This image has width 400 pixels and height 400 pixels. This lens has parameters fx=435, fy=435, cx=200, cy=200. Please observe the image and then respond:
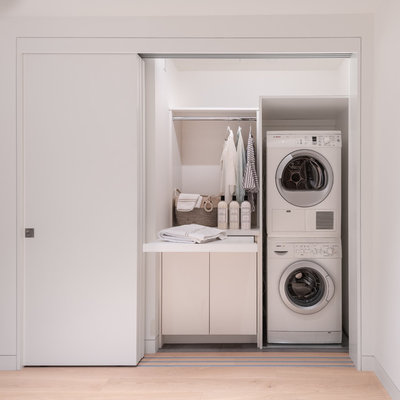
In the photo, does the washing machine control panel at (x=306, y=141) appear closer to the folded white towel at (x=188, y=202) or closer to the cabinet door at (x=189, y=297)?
the folded white towel at (x=188, y=202)

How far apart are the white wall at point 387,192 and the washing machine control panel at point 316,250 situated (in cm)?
57

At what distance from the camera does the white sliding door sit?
9.78 ft

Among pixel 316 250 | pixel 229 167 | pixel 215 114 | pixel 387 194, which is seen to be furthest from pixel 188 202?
pixel 387 194

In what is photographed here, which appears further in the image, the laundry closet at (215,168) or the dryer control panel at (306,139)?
the dryer control panel at (306,139)

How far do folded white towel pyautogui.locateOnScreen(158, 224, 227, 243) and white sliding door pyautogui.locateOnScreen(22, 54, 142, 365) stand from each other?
22cm

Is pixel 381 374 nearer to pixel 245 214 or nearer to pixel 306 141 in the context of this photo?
pixel 245 214

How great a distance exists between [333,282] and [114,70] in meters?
2.31

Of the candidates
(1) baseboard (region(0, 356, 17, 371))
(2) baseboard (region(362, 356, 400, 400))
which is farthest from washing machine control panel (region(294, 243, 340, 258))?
(1) baseboard (region(0, 356, 17, 371))

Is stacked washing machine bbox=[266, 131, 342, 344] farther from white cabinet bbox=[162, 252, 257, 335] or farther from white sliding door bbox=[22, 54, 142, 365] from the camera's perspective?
white sliding door bbox=[22, 54, 142, 365]

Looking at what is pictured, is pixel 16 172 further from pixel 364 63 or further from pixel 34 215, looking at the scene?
pixel 364 63

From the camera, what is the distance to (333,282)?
3.45m

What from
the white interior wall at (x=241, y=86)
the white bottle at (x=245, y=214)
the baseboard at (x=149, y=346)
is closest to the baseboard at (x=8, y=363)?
the baseboard at (x=149, y=346)

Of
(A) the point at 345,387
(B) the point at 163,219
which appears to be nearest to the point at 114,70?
(B) the point at 163,219

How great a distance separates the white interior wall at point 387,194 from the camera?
250 cm
